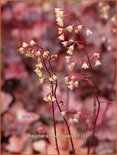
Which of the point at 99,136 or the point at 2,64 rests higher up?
the point at 2,64

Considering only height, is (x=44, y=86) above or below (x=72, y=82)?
below

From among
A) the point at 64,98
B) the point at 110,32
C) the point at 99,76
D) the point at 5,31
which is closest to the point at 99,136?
the point at 64,98

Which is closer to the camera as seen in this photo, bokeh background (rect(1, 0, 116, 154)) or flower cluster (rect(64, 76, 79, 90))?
flower cluster (rect(64, 76, 79, 90))

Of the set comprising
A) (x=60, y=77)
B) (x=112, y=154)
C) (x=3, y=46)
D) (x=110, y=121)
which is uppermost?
(x=3, y=46)

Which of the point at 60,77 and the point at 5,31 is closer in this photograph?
the point at 60,77

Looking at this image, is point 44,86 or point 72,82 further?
point 44,86

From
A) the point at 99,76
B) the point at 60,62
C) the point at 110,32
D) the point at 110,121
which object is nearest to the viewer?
the point at 110,121

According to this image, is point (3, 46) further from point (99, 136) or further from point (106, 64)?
point (99, 136)

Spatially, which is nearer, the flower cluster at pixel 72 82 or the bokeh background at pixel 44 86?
the flower cluster at pixel 72 82
